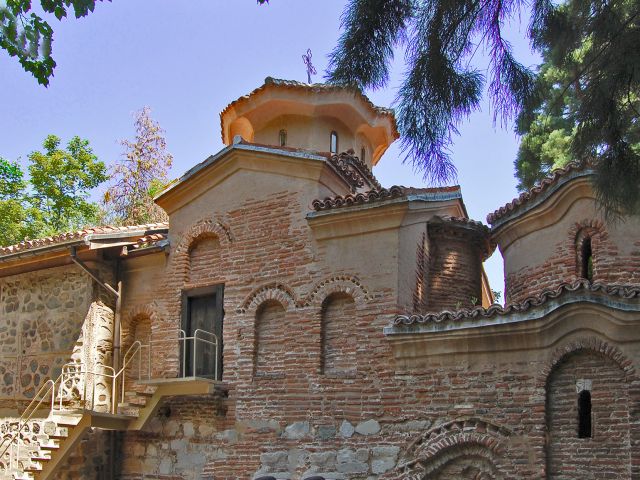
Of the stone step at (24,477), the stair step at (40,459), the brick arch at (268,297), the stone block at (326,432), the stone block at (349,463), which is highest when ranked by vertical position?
the brick arch at (268,297)

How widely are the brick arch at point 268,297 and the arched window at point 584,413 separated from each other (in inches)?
175

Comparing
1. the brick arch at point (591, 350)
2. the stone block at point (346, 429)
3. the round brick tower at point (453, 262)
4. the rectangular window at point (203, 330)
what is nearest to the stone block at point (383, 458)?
the stone block at point (346, 429)

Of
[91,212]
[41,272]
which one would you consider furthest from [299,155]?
[91,212]

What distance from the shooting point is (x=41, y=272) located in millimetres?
15195

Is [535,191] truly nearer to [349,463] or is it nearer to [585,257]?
[585,257]

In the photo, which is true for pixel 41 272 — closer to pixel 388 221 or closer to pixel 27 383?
pixel 27 383

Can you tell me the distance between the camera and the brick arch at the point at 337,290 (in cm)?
1230

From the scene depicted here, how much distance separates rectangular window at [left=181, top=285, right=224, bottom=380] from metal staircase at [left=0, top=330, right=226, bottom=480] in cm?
4

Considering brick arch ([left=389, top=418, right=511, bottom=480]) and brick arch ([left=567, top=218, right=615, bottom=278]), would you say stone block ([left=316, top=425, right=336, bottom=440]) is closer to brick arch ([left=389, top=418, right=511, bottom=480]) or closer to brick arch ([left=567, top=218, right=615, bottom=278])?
brick arch ([left=389, top=418, right=511, bottom=480])

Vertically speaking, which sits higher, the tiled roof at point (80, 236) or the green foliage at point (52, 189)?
the green foliage at point (52, 189)

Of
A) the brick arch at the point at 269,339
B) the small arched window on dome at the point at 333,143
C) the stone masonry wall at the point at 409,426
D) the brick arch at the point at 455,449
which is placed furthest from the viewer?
the small arched window on dome at the point at 333,143

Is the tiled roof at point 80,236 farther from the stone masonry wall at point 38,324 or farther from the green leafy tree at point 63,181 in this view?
the green leafy tree at point 63,181

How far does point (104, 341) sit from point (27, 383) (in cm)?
168

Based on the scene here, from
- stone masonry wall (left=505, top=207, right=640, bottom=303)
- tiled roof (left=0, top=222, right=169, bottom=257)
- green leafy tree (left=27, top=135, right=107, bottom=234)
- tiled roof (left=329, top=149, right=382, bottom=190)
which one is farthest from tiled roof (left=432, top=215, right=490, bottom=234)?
green leafy tree (left=27, top=135, right=107, bottom=234)
